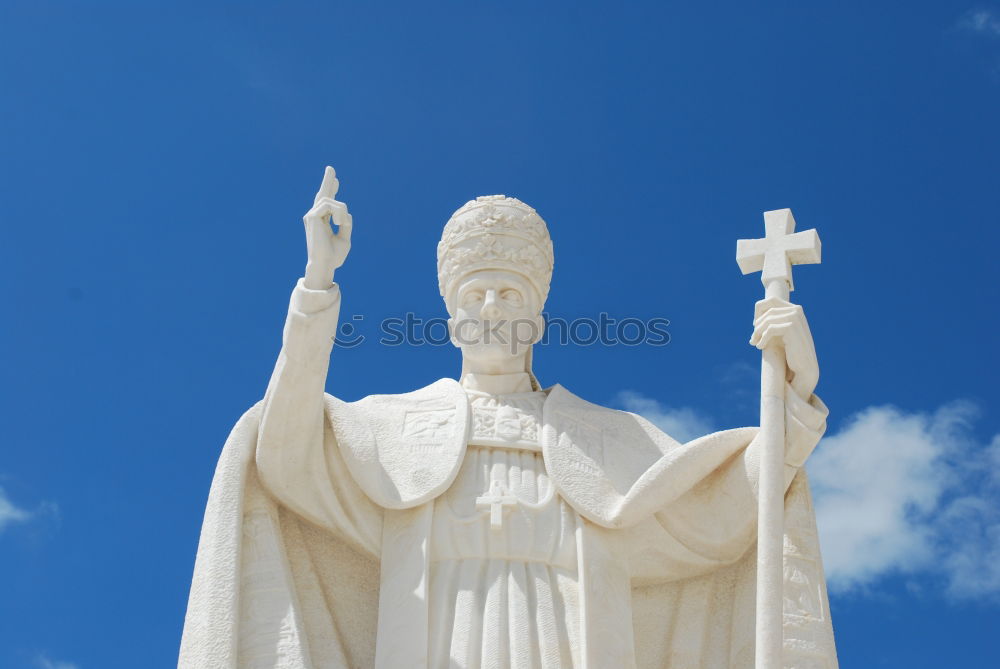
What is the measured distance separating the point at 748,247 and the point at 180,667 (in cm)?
421

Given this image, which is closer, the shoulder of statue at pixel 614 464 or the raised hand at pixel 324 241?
the raised hand at pixel 324 241

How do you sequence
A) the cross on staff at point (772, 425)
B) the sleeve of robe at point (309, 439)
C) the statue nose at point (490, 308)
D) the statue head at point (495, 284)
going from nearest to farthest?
1. the cross on staff at point (772, 425)
2. the sleeve of robe at point (309, 439)
3. the statue nose at point (490, 308)
4. the statue head at point (495, 284)

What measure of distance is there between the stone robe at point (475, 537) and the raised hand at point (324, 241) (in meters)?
0.11

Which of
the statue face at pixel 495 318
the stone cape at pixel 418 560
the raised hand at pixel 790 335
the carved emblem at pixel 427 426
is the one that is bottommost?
the stone cape at pixel 418 560

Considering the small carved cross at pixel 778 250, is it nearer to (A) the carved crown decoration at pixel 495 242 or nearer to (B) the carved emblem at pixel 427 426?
(A) the carved crown decoration at pixel 495 242

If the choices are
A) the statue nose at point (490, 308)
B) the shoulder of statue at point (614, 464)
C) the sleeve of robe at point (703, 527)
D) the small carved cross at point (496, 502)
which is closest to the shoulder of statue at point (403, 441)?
the small carved cross at point (496, 502)

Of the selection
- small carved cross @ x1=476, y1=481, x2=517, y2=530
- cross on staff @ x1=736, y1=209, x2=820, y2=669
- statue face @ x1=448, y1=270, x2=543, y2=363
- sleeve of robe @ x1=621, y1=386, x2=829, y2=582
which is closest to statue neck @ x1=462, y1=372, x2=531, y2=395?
statue face @ x1=448, y1=270, x2=543, y2=363

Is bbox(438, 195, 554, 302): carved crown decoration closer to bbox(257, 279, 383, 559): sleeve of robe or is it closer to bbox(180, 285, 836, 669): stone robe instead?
bbox(180, 285, 836, 669): stone robe

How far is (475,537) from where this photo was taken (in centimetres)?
1160

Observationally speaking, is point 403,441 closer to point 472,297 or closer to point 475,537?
point 475,537

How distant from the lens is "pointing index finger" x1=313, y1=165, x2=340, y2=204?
38.3ft

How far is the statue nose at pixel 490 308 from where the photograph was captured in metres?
12.4

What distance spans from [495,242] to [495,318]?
0.50m

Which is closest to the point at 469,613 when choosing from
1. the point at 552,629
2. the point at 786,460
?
the point at 552,629
